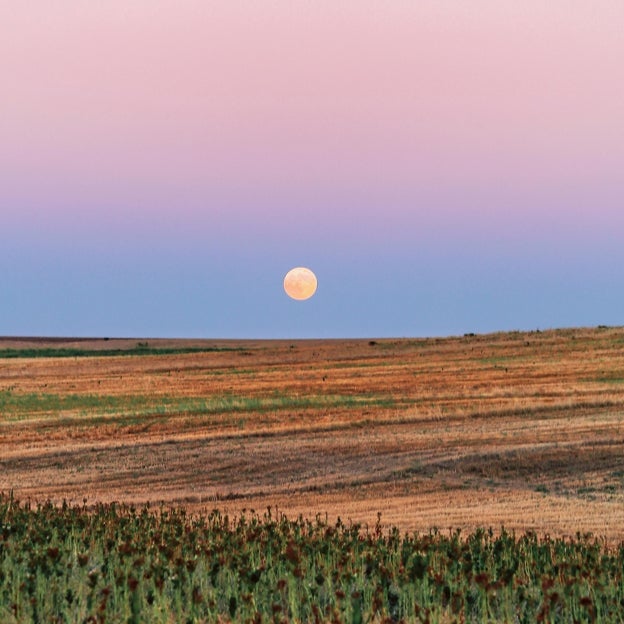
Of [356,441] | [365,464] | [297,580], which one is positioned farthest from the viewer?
[356,441]

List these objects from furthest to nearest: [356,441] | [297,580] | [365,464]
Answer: [356,441] < [365,464] < [297,580]

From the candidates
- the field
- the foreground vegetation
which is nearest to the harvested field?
the field

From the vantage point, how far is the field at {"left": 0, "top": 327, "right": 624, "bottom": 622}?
28.5ft

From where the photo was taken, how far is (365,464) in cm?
2217

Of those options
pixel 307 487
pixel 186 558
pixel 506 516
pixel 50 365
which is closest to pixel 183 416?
pixel 307 487

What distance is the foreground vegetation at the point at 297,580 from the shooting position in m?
7.42

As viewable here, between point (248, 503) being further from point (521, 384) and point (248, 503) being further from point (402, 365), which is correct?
point (402, 365)

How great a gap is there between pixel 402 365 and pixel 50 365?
785 inches

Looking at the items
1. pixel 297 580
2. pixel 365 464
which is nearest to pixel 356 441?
pixel 365 464

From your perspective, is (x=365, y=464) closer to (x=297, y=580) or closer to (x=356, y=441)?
(x=356, y=441)

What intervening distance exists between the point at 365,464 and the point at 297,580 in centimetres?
1379

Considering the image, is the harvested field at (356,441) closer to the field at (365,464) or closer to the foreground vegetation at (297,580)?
the field at (365,464)

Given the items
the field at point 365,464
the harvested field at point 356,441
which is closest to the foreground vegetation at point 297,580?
the field at point 365,464

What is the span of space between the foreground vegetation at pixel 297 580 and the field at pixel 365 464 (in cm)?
5
